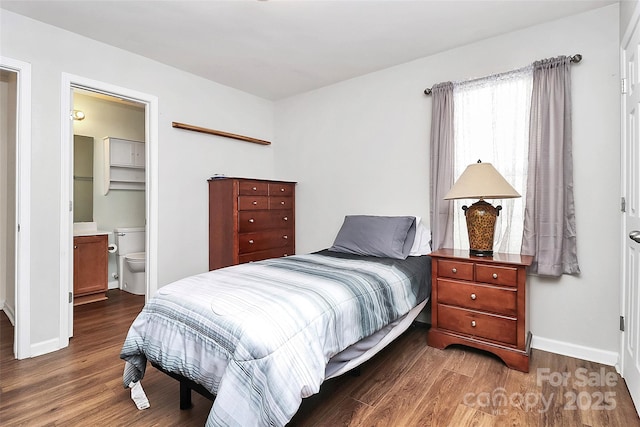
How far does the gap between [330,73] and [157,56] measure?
169cm

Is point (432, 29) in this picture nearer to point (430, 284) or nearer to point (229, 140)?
point (430, 284)

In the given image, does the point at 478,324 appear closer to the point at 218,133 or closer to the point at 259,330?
the point at 259,330

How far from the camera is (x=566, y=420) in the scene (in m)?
1.69

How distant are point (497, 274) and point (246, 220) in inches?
93.7

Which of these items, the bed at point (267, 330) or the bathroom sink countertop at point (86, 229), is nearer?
the bed at point (267, 330)

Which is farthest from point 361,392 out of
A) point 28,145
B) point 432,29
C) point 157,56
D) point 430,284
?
point 157,56

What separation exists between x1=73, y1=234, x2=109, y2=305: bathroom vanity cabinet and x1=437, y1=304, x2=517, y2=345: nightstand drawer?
12.5 ft

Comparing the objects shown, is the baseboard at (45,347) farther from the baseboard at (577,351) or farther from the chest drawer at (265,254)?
the baseboard at (577,351)

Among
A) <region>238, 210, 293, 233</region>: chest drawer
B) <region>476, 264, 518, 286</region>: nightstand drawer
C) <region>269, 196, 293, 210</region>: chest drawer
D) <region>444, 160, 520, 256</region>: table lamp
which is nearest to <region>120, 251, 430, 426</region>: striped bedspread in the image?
<region>476, 264, 518, 286</region>: nightstand drawer

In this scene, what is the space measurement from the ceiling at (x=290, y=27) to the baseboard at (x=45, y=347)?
2455 millimetres

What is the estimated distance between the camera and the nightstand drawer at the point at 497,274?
2.24 meters

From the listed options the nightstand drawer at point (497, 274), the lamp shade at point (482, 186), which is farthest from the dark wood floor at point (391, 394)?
the lamp shade at point (482, 186)

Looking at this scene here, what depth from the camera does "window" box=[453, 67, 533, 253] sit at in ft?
8.62

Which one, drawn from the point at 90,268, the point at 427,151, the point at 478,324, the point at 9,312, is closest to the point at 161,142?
the point at 90,268
